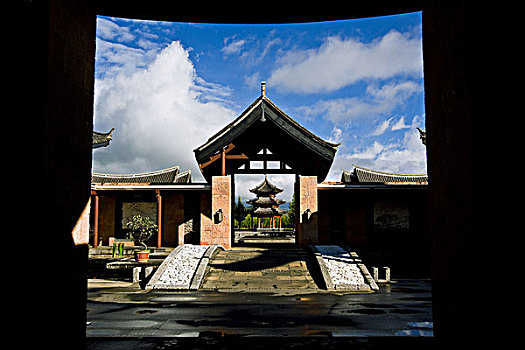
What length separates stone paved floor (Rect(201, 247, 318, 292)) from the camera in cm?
1065

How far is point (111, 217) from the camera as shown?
20016 millimetres

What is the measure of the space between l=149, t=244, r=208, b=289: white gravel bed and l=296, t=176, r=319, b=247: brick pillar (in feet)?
12.2

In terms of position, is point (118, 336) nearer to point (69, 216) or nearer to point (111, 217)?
point (69, 216)

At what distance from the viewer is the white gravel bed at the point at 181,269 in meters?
10.7

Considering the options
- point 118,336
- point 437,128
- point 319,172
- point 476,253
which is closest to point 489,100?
point 437,128

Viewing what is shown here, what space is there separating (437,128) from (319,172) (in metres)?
12.1

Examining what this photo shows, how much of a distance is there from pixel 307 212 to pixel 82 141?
11578mm

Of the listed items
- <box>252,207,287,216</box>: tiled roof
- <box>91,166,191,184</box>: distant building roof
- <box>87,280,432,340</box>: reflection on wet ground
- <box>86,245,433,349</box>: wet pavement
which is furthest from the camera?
<box>252,207,287,216</box>: tiled roof

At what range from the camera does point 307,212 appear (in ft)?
50.0

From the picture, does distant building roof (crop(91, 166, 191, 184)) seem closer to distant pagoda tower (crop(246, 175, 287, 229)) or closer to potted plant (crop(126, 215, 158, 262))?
potted plant (crop(126, 215, 158, 262))

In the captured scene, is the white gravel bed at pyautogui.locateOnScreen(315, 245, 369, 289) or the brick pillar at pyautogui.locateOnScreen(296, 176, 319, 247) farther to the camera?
the brick pillar at pyautogui.locateOnScreen(296, 176, 319, 247)

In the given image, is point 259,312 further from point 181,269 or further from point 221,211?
point 221,211

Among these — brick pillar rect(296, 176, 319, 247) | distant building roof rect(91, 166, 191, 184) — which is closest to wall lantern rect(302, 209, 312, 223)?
brick pillar rect(296, 176, 319, 247)

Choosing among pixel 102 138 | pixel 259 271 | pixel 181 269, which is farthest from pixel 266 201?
pixel 181 269
